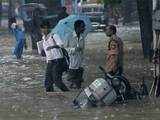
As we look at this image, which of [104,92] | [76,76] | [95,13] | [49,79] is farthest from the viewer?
[95,13]

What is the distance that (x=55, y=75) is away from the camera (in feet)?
50.6

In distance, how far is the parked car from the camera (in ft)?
164

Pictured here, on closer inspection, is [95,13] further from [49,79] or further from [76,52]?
[49,79]

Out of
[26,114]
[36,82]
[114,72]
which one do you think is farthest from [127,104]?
[36,82]

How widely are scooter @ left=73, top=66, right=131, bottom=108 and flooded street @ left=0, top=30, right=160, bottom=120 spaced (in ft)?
0.51

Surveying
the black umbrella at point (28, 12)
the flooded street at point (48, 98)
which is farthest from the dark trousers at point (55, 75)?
the black umbrella at point (28, 12)

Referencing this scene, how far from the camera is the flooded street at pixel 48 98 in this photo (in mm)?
12555

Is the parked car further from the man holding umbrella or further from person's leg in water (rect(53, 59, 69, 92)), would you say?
person's leg in water (rect(53, 59, 69, 92))

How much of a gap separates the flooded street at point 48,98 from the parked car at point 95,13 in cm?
2457

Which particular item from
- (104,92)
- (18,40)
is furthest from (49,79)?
(18,40)

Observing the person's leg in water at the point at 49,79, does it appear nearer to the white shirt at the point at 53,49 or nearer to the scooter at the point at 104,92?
the white shirt at the point at 53,49

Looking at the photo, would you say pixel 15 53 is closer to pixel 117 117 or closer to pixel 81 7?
pixel 117 117

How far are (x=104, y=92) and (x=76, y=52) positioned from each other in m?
2.98

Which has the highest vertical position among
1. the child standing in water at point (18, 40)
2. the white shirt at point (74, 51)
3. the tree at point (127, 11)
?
the white shirt at point (74, 51)
